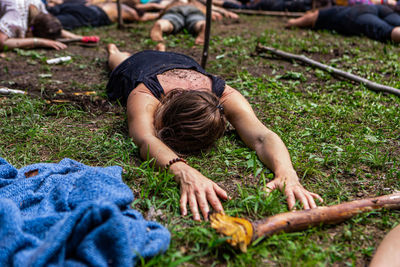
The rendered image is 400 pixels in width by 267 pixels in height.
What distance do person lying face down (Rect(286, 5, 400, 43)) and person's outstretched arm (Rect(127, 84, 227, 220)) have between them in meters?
4.66

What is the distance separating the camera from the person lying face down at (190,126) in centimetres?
209

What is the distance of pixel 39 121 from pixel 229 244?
2200 mm

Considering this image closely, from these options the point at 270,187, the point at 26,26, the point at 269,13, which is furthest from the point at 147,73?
the point at 269,13

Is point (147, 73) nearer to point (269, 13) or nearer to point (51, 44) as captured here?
point (51, 44)

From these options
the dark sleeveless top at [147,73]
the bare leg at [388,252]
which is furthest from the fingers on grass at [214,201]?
the dark sleeveless top at [147,73]

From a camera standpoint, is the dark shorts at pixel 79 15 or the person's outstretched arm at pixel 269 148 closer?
the person's outstretched arm at pixel 269 148

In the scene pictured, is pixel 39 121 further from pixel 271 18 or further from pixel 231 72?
pixel 271 18

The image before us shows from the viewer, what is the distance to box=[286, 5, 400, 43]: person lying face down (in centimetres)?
571

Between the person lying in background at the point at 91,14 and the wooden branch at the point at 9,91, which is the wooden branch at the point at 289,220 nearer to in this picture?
the wooden branch at the point at 9,91

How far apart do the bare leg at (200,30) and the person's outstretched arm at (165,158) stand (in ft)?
9.82

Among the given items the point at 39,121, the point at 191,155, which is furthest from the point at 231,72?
the point at 39,121

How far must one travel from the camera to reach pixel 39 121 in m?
3.09

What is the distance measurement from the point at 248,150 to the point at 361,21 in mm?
4569

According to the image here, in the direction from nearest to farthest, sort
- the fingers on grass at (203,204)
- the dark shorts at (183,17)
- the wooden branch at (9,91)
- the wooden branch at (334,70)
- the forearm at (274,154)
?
the fingers on grass at (203,204) < the forearm at (274,154) < the wooden branch at (9,91) < the wooden branch at (334,70) < the dark shorts at (183,17)
